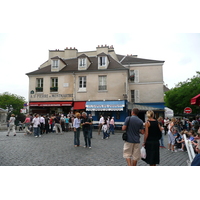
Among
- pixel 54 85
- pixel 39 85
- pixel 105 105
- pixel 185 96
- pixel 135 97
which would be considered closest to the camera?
pixel 105 105

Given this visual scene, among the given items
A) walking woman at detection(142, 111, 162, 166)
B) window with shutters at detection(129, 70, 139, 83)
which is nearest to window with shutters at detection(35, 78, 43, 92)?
window with shutters at detection(129, 70, 139, 83)

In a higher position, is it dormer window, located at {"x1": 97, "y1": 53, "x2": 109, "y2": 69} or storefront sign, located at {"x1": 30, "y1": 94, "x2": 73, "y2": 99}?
dormer window, located at {"x1": 97, "y1": 53, "x2": 109, "y2": 69}

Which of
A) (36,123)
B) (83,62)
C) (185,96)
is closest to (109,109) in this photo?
(83,62)

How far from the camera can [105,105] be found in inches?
787

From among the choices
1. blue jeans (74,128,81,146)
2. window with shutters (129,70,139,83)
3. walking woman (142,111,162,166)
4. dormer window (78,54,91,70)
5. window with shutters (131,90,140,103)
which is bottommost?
blue jeans (74,128,81,146)

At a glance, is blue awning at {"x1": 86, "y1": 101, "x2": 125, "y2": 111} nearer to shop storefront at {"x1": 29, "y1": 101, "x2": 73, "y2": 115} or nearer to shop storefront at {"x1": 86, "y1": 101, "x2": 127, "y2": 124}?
shop storefront at {"x1": 86, "y1": 101, "x2": 127, "y2": 124}

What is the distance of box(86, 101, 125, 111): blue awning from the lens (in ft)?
64.3

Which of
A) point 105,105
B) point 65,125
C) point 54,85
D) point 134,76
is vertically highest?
point 134,76

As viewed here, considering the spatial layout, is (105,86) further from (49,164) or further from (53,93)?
(49,164)

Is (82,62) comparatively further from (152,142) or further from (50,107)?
(152,142)

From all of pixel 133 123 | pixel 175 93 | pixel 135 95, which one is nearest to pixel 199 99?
pixel 133 123

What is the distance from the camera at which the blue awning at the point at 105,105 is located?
19609 mm

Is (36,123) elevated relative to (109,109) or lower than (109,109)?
lower

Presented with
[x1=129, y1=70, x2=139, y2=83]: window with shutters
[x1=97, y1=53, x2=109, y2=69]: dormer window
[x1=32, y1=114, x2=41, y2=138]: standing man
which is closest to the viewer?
[x1=32, y1=114, x2=41, y2=138]: standing man
